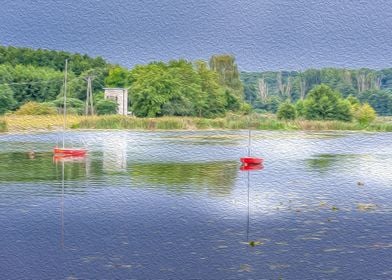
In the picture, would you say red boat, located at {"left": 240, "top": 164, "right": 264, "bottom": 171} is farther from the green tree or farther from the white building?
the white building

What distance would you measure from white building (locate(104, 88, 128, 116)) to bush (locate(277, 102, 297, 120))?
44.2 ft

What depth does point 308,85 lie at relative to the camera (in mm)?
58688

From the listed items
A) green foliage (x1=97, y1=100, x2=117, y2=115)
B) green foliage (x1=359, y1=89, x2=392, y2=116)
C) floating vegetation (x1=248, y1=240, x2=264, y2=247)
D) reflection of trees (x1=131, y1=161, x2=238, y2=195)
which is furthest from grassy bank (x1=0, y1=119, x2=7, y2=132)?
floating vegetation (x1=248, y1=240, x2=264, y2=247)

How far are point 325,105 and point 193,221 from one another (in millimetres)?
43889

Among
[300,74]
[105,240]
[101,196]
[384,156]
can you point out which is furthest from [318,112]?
[105,240]

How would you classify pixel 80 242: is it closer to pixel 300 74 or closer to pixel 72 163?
pixel 72 163

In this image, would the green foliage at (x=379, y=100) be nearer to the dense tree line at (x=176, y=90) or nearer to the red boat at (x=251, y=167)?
the dense tree line at (x=176, y=90)

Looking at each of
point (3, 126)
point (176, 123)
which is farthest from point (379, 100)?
point (3, 126)

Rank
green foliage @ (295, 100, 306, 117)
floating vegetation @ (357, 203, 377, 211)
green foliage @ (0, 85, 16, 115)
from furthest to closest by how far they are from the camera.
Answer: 1. green foliage @ (295, 100, 306, 117)
2. green foliage @ (0, 85, 16, 115)
3. floating vegetation @ (357, 203, 377, 211)

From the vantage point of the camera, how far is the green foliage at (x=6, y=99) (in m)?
50.4

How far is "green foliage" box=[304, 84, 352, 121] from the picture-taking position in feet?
176

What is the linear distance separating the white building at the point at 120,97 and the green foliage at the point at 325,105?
51.5 feet

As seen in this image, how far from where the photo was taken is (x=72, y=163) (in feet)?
72.2

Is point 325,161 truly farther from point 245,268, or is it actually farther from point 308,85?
point 308,85
